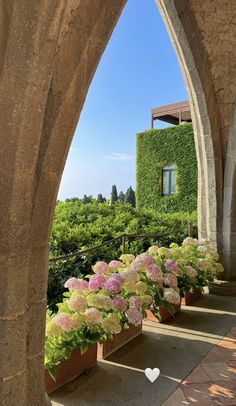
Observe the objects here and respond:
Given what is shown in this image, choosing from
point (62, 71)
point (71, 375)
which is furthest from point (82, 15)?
point (71, 375)

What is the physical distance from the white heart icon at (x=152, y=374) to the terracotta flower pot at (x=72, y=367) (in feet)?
1.16

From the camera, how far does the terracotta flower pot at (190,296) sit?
3.59 m

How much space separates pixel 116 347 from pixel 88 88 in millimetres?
1813

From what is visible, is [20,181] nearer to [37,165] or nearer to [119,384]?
[37,165]

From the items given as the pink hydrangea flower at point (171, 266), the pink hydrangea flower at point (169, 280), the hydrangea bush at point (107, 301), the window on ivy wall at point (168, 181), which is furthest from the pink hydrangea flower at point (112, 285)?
the window on ivy wall at point (168, 181)

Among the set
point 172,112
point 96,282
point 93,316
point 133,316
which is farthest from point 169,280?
point 172,112

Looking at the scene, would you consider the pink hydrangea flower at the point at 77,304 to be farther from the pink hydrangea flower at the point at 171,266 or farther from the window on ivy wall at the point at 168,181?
the window on ivy wall at the point at 168,181

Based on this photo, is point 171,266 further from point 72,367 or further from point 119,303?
point 72,367

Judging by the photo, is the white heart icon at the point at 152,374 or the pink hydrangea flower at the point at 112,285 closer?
the white heart icon at the point at 152,374

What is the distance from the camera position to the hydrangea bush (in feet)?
6.19

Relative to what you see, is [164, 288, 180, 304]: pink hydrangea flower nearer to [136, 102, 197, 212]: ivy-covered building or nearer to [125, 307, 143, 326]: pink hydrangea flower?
[125, 307, 143, 326]: pink hydrangea flower

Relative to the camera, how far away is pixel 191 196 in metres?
12.4

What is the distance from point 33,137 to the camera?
117 centimetres

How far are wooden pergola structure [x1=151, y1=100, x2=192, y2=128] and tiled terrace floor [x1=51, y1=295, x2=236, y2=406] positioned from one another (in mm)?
13190
